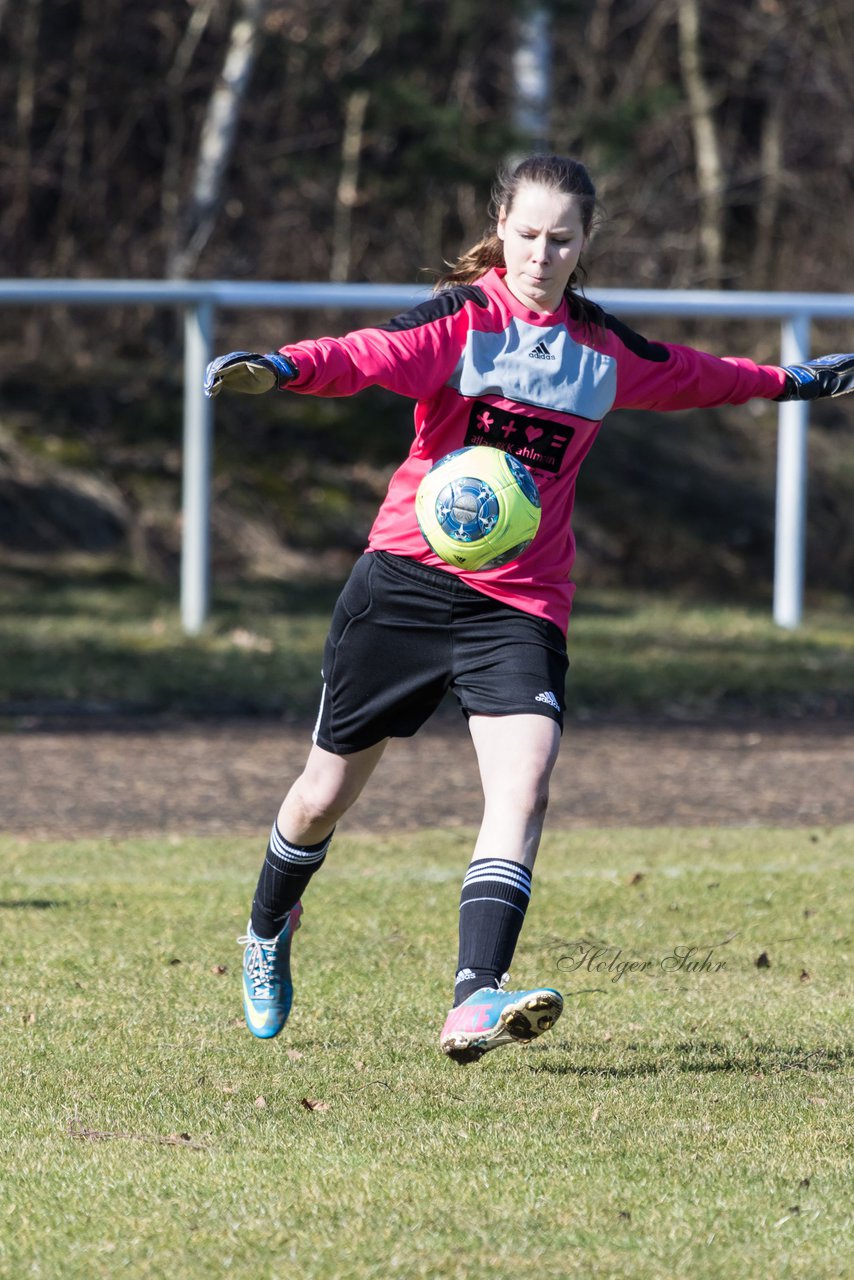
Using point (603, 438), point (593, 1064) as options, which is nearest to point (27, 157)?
point (603, 438)

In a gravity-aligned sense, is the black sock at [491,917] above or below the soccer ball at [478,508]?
below

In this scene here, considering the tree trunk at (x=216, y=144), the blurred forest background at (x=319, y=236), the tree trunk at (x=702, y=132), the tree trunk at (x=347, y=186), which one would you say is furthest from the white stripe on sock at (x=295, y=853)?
the tree trunk at (x=702, y=132)

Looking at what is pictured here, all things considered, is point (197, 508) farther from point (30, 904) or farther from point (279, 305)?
point (30, 904)

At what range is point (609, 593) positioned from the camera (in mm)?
15906

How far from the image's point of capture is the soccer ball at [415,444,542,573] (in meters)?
4.14

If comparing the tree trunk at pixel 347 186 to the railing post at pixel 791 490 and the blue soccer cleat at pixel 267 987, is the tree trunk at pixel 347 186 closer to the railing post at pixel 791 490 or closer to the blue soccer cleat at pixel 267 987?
the railing post at pixel 791 490

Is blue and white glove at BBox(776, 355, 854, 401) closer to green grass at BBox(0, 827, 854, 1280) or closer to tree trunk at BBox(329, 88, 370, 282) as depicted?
green grass at BBox(0, 827, 854, 1280)

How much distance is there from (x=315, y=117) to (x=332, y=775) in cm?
1553

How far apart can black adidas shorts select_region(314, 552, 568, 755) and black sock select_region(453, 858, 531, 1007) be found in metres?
0.37

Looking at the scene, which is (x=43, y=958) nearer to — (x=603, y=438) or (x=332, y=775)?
(x=332, y=775)

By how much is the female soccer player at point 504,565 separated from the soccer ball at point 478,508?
2.7 inches

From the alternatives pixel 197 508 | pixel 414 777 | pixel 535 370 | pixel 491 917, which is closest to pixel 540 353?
pixel 535 370

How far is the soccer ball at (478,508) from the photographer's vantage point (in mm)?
4141

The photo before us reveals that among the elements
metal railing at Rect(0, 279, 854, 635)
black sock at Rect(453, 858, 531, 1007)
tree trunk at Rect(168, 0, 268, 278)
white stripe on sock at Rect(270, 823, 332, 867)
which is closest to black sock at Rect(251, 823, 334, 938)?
white stripe on sock at Rect(270, 823, 332, 867)
